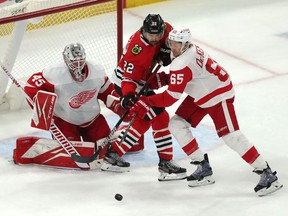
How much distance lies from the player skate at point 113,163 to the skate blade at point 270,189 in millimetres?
774

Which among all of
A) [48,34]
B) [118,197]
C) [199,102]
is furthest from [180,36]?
[48,34]

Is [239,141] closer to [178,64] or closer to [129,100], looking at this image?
[178,64]

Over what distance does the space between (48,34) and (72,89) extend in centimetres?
141

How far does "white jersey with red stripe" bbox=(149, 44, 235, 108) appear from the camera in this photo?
4.59 m

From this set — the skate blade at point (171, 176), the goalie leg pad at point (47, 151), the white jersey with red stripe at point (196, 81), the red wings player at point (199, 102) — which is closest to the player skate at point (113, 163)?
the goalie leg pad at point (47, 151)

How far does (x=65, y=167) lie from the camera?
16.8 feet

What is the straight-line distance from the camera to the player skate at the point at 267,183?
4.71 m

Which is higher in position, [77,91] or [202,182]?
[77,91]

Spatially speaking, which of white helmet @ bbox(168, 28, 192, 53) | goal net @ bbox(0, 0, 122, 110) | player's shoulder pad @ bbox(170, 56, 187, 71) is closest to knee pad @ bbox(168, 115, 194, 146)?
player's shoulder pad @ bbox(170, 56, 187, 71)

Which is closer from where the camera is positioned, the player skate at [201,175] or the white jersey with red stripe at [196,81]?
the white jersey with red stripe at [196,81]

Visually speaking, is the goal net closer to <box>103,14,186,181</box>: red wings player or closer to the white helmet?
<box>103,14,186,181</box>: red wings player

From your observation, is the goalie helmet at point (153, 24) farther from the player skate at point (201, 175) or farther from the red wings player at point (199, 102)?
the player skate at point (201, 175)

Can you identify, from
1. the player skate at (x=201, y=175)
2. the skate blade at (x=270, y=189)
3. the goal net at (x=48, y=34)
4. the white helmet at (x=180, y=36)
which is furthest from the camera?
the goal net at (x=48, y=34)

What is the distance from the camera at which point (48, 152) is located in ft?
16.8
